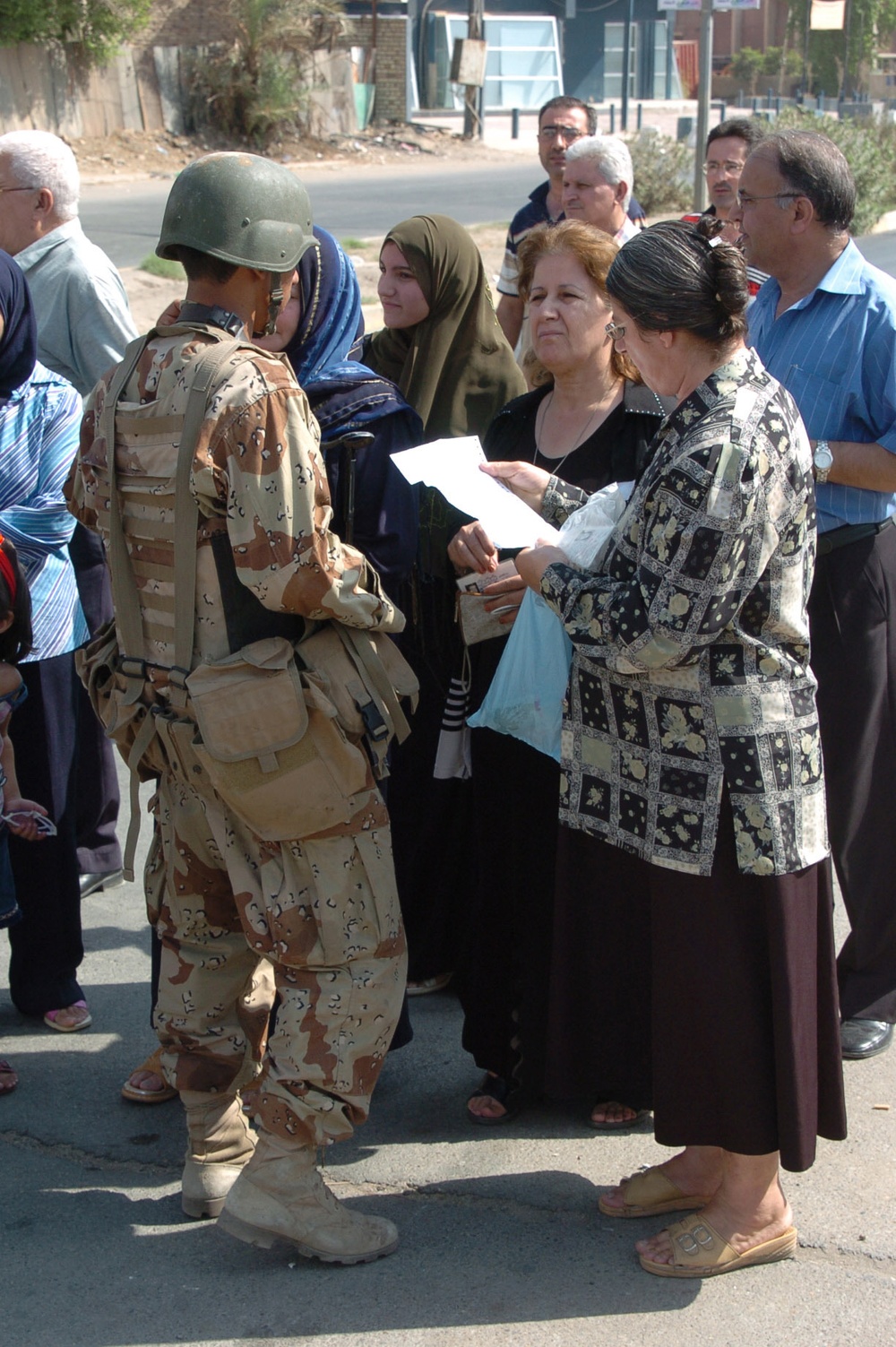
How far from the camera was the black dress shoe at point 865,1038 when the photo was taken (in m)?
3.26

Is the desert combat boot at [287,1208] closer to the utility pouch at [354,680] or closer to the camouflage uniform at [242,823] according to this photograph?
the camouflage uniform at [242,823]

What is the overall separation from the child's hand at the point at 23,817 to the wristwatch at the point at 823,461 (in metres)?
2.00

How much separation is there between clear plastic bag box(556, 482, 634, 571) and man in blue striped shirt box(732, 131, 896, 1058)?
28.5 inches

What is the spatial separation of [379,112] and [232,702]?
4030 centimetres

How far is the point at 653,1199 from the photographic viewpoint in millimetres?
2680

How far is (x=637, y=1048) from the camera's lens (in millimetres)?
2689

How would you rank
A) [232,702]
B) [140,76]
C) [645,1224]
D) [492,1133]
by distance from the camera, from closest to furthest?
[232,702]
[645,1224]
[492,1133]
[140,76]

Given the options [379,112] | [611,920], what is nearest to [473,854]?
[611,920]

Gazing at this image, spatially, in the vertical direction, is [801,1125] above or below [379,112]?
below

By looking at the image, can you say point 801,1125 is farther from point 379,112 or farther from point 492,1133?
point 379,112

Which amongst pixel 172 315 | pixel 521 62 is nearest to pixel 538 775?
pixel 172 315

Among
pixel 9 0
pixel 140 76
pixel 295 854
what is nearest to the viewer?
pixel 295 854

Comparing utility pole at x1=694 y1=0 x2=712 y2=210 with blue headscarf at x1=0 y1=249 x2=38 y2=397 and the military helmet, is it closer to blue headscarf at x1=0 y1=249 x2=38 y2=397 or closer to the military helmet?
blue headscarf at x1=0 y1=249 x2=38 y2=397

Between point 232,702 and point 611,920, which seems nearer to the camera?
point 232,702
